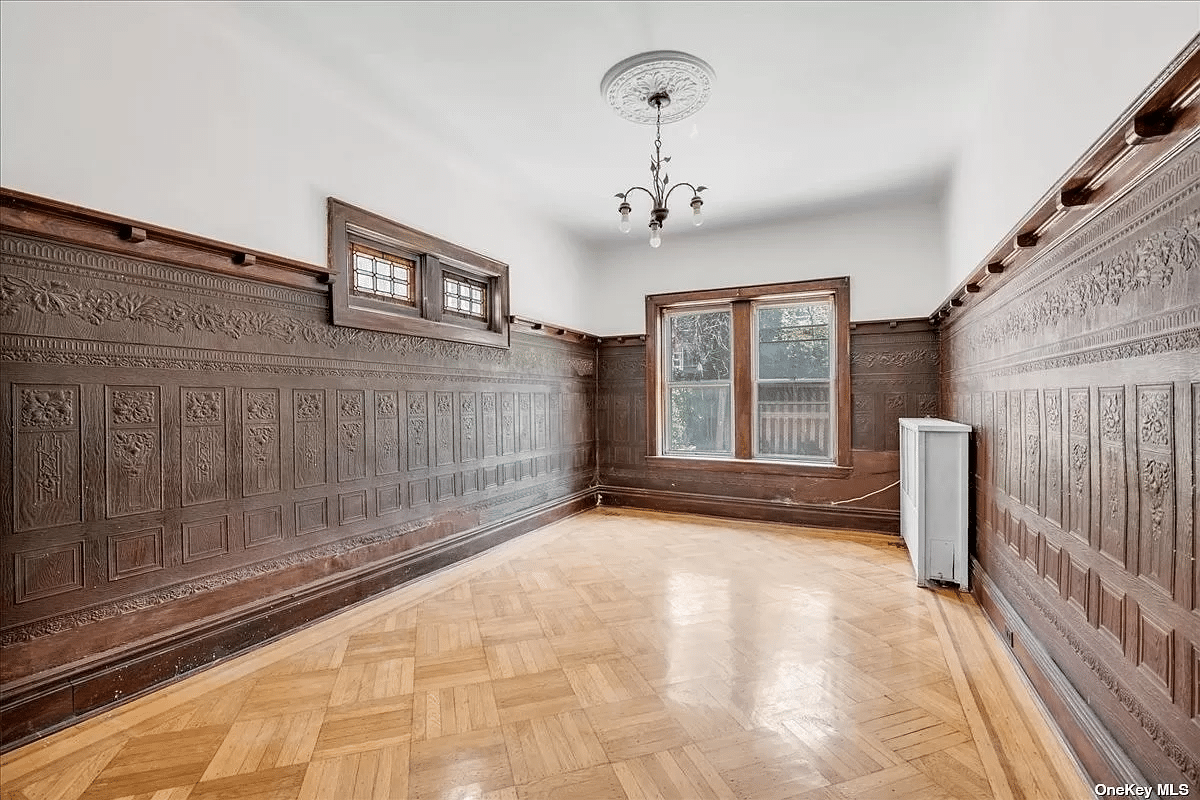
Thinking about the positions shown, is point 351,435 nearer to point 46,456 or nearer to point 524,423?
point 46,456

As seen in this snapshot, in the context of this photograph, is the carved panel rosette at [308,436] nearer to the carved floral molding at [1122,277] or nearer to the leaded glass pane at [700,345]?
the carved floral molding at [1122,277]

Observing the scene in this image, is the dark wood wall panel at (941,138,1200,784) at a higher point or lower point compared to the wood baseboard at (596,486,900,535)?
higher

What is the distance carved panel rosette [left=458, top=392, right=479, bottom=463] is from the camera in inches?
169

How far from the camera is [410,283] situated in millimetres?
3969

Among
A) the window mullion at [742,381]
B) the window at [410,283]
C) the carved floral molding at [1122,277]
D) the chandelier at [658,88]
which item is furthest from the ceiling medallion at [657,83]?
the window mullion at [742,381]

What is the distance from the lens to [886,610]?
3.15 m

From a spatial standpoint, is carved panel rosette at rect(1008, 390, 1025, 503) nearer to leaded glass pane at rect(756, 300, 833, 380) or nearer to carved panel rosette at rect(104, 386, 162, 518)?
leaded glass pane at rect(756, 300, 833, 380)

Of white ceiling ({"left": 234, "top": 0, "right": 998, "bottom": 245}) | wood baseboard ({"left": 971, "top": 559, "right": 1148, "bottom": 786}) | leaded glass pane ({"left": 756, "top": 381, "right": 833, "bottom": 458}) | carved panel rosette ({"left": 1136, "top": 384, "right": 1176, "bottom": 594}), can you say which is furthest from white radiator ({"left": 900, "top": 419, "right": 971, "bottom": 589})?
white ceiling ({"left": 234, "top": 0, "right": 998, "bottom": 245})

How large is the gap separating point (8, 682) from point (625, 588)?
2884 mm

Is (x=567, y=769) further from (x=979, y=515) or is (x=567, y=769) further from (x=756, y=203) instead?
(x=756, y=203)

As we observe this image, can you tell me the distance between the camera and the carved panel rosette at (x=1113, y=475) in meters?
1.66

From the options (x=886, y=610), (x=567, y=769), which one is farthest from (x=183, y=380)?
(x=886, y=610)

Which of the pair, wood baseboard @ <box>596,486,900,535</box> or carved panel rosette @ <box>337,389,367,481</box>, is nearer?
carved panel rosette @ <box>337,389,367,481</box>

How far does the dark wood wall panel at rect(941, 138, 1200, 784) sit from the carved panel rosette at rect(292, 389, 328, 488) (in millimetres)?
3656
